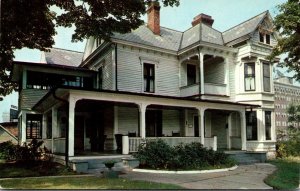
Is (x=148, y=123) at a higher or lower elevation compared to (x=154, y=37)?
lower

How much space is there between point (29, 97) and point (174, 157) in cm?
900

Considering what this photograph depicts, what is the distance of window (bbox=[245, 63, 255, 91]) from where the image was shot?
18.0 m

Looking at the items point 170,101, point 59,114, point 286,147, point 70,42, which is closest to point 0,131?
point 59,114

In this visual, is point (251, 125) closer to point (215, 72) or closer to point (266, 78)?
point (266, 78)

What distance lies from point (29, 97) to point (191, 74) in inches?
349

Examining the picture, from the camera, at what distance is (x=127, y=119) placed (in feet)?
53.1

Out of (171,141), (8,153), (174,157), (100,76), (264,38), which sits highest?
(264,38)

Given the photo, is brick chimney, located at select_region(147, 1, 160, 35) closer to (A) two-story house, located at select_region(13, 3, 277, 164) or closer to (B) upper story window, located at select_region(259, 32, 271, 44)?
(A) two-story house, located at select_region(13, 3, 277, 164)

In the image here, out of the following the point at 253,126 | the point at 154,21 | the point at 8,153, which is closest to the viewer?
the point at 8,153

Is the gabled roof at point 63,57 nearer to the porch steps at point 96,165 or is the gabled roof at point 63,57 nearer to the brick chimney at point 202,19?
the brick chimney at point 202,19

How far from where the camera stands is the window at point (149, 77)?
17.4m

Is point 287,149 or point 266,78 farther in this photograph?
point 287,149

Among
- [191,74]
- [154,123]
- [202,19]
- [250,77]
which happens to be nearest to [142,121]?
[154,123]

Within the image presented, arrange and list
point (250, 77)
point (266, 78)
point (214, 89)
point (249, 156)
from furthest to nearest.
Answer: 1. point (266, 78)
2. point (250, 77)
3. point (214, 89)
4. point (249, 156)
